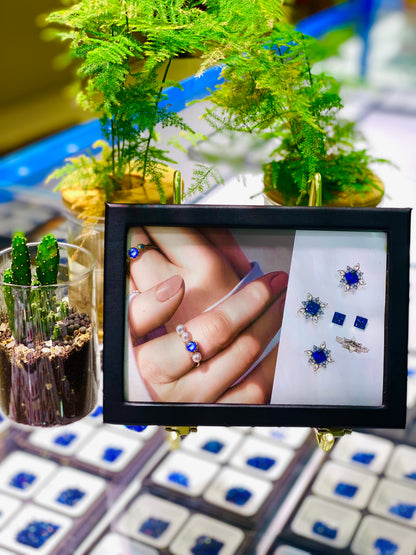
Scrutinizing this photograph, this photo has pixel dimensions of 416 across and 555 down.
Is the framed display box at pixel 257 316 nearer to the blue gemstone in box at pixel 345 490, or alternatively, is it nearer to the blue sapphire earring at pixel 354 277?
the blue sapphire earring at pixel 354 277

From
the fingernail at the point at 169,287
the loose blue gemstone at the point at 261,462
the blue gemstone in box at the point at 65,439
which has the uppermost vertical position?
the fingernail at the point at 169,287

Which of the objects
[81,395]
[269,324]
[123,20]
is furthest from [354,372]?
[123,20]

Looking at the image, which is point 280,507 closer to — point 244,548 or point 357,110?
point 244,548

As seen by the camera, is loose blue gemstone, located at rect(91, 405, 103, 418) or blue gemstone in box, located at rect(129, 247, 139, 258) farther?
loose blue gemstone, located at rect(91, 405, 103, 418)

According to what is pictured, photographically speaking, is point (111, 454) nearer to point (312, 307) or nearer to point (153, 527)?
point (153, 527)

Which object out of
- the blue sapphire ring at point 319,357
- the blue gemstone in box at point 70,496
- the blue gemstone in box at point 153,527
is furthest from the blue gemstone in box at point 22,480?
the blue sapphire ring at point 319,357

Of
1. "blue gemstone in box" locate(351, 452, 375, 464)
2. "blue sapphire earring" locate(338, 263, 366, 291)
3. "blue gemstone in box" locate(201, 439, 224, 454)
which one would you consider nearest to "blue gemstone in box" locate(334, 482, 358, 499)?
"blue gemstone in box" locate(351, 452, 375, 464)

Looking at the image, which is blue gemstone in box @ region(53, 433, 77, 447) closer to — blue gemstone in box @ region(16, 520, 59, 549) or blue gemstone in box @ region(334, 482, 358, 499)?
blue gemstone in box @ region(16, 520, 59, 549)

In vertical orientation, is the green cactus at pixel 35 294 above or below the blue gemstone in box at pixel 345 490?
above
